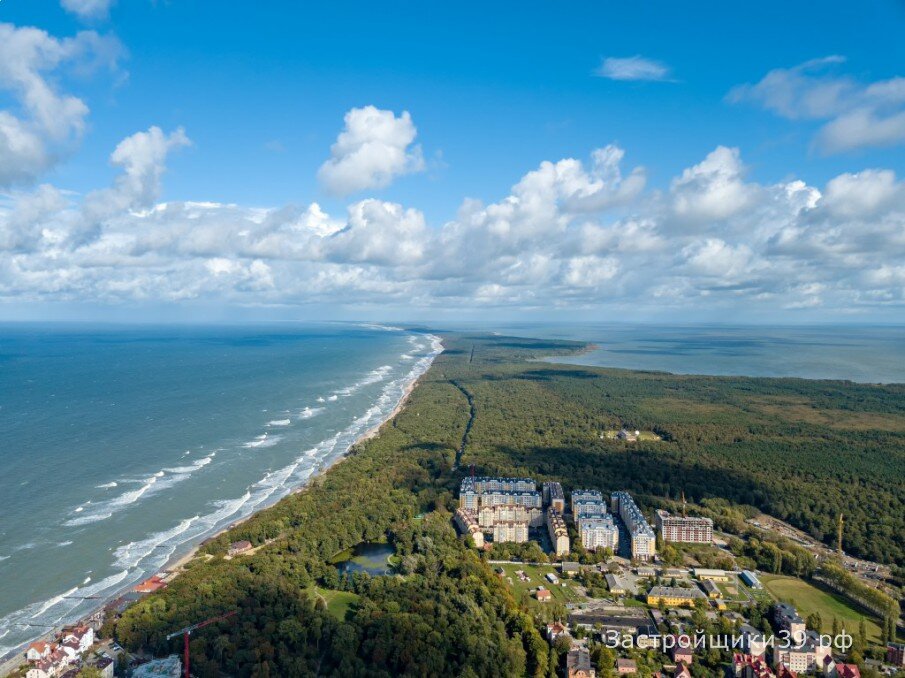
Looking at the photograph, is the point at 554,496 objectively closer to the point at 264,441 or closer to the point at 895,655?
the point at 895,655

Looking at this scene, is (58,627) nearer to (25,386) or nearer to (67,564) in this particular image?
(67,564)

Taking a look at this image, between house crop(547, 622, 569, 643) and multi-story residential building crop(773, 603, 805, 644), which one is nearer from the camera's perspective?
Answer: multi-story residential building crop(773, 603, 805, 644)

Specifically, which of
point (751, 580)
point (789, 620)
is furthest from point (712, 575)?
point (789, 620)

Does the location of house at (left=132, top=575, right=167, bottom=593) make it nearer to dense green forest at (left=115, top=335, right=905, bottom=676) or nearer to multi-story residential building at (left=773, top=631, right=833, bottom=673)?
dense green forest at (left=115, top=335, right=905, bottom=676)

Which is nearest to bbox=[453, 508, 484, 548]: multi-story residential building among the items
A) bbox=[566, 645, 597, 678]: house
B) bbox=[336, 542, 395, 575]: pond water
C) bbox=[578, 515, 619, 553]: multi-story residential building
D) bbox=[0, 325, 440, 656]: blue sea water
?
bbox=[336, 542, 395, 575]: pond water

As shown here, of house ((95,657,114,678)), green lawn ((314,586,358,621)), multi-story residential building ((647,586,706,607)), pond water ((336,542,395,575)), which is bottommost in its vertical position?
pond water ((336,542,395,575))
